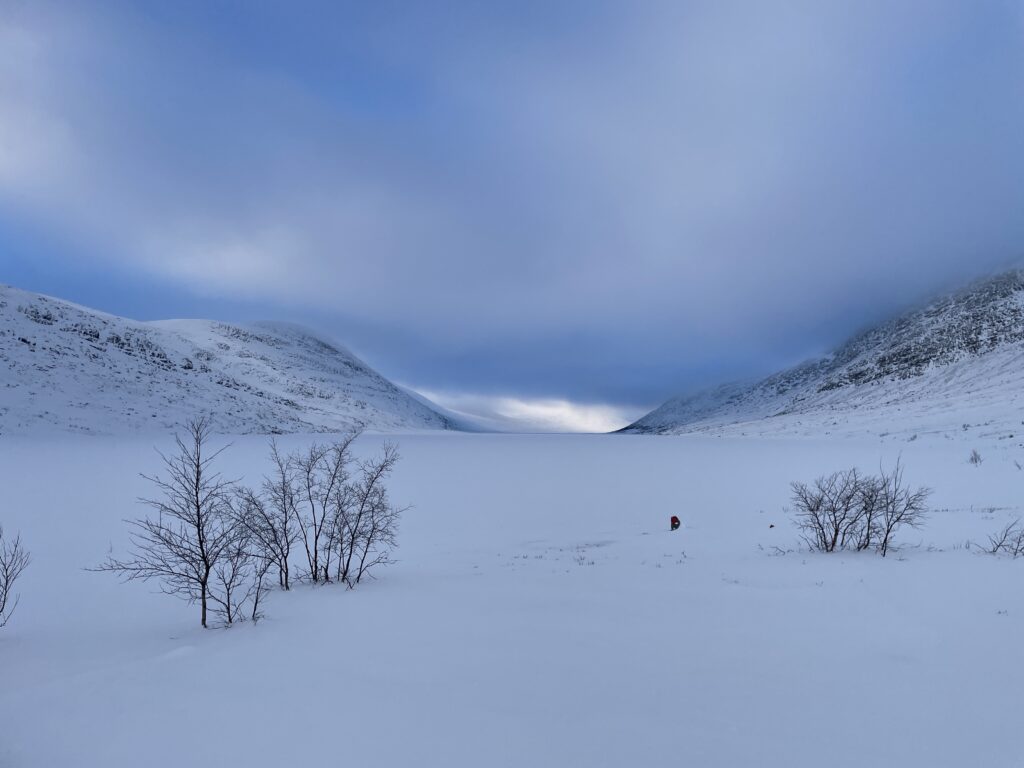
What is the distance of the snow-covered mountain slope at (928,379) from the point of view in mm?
42375

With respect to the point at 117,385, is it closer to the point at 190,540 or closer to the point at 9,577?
the point at 9,577

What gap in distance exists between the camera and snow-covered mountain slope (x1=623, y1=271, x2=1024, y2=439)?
42.4 m

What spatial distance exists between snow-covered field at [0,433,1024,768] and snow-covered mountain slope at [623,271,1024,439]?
96.4 ft

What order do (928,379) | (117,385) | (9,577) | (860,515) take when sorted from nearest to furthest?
1. (9,577)
2. (860,515)
3. (117,385)
4. (928,379)

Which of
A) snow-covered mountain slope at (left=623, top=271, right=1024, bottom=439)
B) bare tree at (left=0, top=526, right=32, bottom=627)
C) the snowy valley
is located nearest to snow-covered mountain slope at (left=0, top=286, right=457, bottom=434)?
the snowy valley

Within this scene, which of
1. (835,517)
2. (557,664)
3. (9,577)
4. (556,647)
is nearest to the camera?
(557,664)

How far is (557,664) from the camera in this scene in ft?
18.3

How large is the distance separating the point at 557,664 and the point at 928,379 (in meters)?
101

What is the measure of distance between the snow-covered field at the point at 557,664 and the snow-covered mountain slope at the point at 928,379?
29.4m

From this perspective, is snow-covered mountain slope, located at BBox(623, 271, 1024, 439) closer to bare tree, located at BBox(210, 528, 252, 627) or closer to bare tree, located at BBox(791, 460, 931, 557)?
bare tree, located at BBox(791, 460, 931, 557)

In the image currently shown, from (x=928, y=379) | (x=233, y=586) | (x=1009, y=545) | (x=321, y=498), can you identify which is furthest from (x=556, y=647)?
(x=928, y=379)

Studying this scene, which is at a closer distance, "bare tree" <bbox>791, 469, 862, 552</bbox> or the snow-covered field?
the snow-covered field

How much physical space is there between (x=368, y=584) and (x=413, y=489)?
51.0 feet

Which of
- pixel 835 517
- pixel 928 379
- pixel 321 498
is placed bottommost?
pixel 835 517
